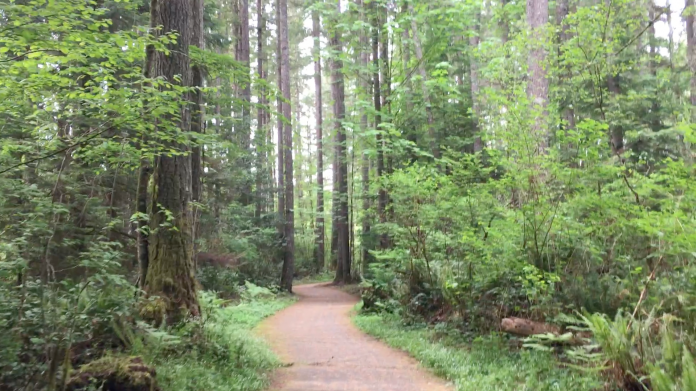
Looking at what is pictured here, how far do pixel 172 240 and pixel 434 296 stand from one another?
623 centimetres

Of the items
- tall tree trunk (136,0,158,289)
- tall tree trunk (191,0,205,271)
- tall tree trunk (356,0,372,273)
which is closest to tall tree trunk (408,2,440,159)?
tall tree trunk (356,0,372,273)

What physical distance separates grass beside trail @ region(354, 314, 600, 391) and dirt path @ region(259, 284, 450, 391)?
0.93ft

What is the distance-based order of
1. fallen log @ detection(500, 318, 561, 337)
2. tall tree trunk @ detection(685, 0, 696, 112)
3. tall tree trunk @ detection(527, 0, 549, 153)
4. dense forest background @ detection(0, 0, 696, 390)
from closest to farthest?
dense forest background @ detection(0, 0, 696, 390) → fallen log @ detection(500, 318, 561, 337) → tall tree trunk @ detection(527, 0, 549, 153) → tall tree trunk @ detection(685, 0, 696, 112)

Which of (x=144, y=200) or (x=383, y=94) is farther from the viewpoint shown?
(x=383, y=94)

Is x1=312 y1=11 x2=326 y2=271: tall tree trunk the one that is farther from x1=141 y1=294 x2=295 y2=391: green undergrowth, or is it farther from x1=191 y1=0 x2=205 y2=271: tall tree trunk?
x1=141 y1=294 x2=295 y2=391: green undergrowth

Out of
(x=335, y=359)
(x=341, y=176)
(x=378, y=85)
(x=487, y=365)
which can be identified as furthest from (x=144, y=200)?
(x=341, y=176)

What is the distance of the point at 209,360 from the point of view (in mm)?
6402

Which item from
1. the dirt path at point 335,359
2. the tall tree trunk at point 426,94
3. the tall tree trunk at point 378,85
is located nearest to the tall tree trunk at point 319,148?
the tall tree trunk at point 378,85

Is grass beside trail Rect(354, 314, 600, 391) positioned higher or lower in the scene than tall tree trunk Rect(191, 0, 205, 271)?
lower

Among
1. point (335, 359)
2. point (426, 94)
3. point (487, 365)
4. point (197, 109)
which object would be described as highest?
point (426, 94)

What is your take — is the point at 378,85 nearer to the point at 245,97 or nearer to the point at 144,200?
the point at 245,97

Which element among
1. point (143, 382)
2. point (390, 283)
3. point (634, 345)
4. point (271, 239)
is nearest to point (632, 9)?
point (634, 345)

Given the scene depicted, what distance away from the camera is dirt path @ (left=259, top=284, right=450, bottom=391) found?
634 cm

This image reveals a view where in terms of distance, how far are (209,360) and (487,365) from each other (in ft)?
13.6
